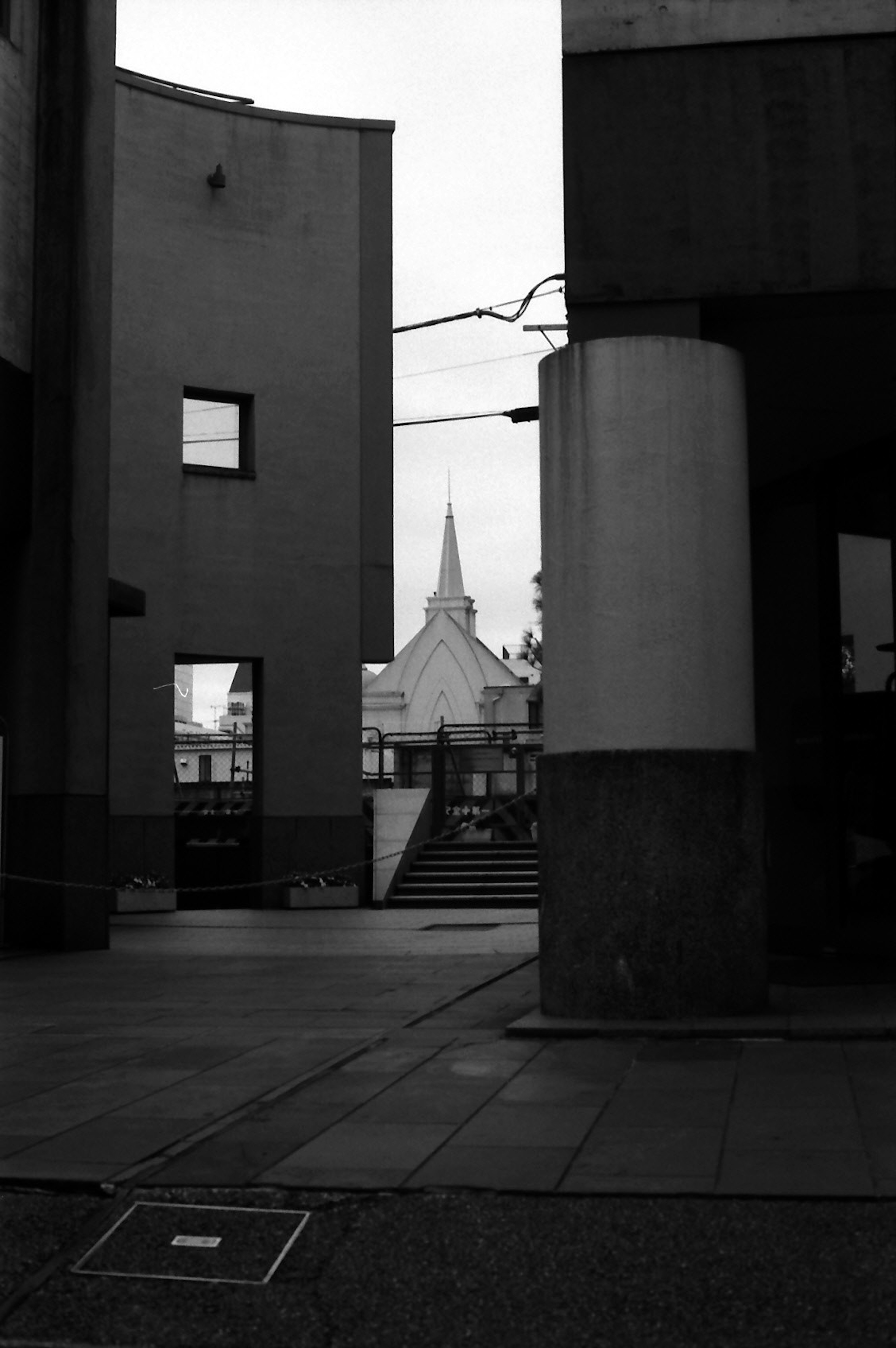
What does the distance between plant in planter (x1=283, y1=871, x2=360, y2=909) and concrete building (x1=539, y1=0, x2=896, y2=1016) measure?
15.1 m

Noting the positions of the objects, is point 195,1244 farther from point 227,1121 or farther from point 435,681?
point 435,681

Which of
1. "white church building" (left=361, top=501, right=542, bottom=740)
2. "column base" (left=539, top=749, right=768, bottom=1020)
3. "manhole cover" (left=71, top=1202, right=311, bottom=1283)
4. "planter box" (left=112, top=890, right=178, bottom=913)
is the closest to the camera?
"manhole cover" (left=71, top=1202, right=311, bottom=1283)

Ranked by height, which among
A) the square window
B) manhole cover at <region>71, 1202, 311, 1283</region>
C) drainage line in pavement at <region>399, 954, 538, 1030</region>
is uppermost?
the square window

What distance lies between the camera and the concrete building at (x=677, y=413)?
355 inches

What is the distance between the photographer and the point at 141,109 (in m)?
24.8

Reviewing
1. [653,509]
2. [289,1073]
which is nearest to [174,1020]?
[289,1073]

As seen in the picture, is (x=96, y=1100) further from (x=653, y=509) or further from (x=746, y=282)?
(x=746, y=282)

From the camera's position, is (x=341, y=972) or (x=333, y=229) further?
(x=333, y=229)

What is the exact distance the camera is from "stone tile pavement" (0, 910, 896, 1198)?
18.4 ft

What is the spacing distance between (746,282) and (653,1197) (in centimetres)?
605

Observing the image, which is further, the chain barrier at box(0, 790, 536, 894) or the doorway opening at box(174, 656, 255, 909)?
the doorway opening at box(174, 656, 255, 909)

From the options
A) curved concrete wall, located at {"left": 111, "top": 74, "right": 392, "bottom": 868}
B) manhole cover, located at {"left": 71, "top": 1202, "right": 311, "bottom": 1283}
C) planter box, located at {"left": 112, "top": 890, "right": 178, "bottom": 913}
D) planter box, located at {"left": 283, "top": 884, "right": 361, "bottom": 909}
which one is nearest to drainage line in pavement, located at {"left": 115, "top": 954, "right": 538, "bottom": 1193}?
manhole cover, located at {"left": 71, "top": 1202, "right": 311, "bottom": 1283}

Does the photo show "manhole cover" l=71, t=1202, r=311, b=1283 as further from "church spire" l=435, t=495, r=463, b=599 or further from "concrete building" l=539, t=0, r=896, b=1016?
"church spire" l=435, t=495, r=463, b=599

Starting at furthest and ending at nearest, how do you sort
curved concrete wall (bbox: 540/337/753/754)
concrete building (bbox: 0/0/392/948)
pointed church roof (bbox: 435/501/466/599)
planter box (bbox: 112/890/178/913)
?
pointed church roof (bbox: 435/501/466/599) < concrete building (bbox: 0/0/392/948) < planter box (bbox: 112/890/178/913) < curved concrete wall (bbox: 540/337/753/754)
